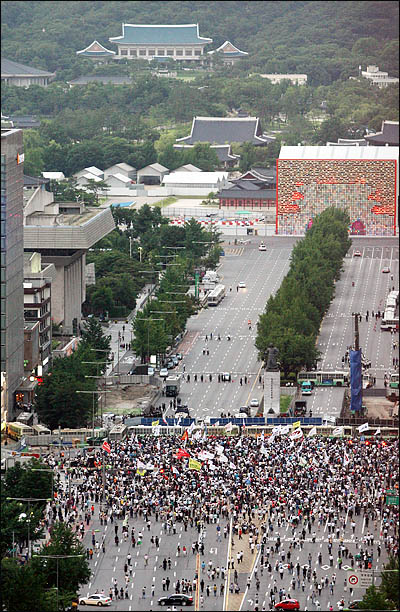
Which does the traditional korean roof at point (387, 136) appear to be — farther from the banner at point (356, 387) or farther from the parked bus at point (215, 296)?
the banner at point (356, 387)

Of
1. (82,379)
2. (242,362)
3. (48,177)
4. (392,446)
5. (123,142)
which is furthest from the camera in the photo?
(123,142)

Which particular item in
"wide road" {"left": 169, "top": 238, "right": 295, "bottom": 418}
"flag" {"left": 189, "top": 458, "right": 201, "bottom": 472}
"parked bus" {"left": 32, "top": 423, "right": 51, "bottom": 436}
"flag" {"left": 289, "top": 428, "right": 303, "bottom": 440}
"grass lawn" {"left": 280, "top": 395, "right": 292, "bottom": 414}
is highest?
"flag" {"left": 189, "top": 458, "right": 201, "bottom": 472}

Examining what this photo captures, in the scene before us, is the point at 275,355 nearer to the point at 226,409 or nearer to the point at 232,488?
the point at 226,409

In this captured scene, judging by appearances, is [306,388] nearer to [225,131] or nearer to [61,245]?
[61,245]

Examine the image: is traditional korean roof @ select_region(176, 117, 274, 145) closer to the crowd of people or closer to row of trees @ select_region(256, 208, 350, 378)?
row of trees @ select_region(256, 208, 350, 378)

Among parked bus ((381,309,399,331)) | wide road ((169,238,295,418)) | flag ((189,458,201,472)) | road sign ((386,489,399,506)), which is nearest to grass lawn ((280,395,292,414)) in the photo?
wide road ((169,238,295,418))

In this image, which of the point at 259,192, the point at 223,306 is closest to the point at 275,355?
the point at 223,306
